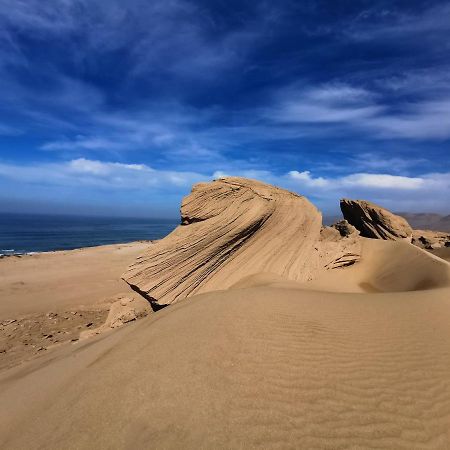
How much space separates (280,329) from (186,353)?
1.17 m

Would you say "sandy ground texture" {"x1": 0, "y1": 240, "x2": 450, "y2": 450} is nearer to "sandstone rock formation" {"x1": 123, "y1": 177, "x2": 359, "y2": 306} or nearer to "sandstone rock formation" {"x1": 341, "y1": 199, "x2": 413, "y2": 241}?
"sandstone rock formation" {"x1": 123, "y1": 177, "x2": 359, "y2": 306}

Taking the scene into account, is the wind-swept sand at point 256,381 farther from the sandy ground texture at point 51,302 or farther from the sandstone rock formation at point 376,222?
the sandstone rock formation at point 376,222

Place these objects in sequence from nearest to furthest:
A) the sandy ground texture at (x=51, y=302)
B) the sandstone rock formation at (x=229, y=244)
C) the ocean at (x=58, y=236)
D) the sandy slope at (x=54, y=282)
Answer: the sandstone rock formation at (x=229, y=244) < the sandy ground texture at (x=51, y=302) < the sandy slope at (x=54, y=282) < the ocean at (x=58, y=236)

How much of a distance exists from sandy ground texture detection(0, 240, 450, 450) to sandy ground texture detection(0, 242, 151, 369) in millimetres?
3596

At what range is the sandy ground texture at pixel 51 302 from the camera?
852 cm

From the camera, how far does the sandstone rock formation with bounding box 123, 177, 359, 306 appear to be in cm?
731

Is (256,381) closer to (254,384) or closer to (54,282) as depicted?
(254,384)

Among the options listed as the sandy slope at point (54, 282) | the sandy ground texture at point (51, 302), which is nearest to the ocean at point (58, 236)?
the sandy slope at point (54, 282)

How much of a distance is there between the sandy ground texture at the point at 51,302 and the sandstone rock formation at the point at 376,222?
38.1 ft

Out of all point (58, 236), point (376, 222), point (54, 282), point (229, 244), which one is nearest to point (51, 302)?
point (54, 282)

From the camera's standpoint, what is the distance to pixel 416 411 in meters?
2.73

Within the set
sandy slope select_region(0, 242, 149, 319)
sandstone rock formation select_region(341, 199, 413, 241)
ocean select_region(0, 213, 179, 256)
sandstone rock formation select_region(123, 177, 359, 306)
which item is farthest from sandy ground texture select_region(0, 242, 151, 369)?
ocean select_region(0, 213, 179, 256)

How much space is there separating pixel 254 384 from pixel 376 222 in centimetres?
1514

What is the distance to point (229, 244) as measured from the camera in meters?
7.62
